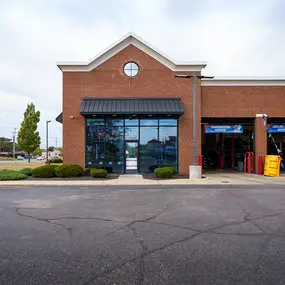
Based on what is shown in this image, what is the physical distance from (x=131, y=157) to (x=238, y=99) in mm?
9091

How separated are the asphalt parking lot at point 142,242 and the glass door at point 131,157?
931cm

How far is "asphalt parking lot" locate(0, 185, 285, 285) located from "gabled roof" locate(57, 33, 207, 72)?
1183cm

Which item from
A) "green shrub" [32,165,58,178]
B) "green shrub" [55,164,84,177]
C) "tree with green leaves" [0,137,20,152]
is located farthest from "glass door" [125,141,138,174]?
"tree with green leaves" [0,137,20,152]

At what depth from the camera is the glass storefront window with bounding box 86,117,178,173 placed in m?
17.6

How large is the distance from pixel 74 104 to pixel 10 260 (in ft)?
47.9

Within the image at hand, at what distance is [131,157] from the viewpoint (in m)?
17.7

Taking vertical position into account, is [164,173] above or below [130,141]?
below

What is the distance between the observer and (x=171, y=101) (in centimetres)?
1719

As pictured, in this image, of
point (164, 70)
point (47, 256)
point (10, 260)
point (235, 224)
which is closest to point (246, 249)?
point (235, 224)

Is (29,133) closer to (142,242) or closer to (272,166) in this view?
(272,166)

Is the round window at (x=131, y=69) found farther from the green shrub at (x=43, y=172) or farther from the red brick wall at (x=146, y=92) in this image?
the green shrub at (x=43, y=172)

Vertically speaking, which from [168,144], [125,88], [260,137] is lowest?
[168,144]

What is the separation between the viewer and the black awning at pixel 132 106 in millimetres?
16219

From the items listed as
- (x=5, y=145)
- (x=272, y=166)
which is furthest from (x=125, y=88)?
(x=5, y=145)
